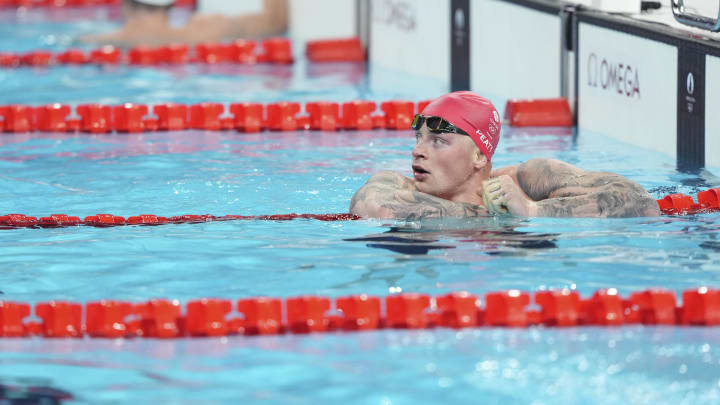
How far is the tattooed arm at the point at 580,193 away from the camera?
529 cm

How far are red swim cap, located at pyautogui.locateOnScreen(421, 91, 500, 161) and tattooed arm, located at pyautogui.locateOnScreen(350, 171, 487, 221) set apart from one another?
25 cm

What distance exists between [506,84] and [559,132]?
127cm

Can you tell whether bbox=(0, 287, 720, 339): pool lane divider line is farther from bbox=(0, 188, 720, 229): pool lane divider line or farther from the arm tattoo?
bbox=(0, 188, 720, 229): pool lane divider line

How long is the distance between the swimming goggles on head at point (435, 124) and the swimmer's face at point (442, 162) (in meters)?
0.02

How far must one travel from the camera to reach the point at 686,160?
6914 millimetres

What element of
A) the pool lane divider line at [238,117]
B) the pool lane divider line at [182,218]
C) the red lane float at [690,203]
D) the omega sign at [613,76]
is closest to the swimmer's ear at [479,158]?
the pool lane divider line at [182,218]

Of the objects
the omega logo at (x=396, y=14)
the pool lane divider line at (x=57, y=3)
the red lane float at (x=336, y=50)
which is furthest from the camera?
the pool lane divider line at (x=57, y=3)

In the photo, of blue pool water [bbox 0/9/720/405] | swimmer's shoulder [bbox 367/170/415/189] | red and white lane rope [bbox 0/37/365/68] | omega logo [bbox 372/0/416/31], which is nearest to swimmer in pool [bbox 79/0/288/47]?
red and white lane rope [bbox 0/37/365/68]

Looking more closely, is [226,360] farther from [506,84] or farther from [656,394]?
[506,84]

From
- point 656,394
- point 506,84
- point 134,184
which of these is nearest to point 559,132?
point 506,84

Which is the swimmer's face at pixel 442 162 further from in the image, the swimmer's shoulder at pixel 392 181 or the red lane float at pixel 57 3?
the red lane float at pixel 57 3

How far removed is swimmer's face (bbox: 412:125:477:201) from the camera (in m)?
5.20

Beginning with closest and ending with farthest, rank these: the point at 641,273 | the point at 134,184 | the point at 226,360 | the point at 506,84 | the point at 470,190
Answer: the point at 226,360 < the point at 641,273 < the point at 470,190 < the point at 134,184 < the point at 506,84

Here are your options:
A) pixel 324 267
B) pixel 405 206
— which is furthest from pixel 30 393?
pixel 405 206
